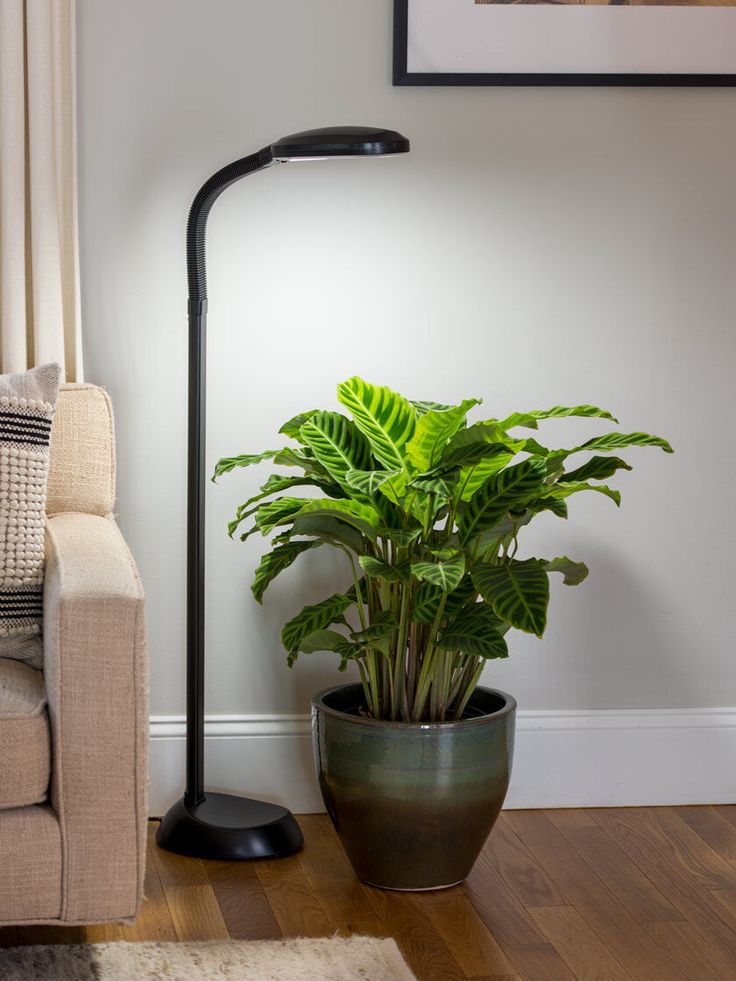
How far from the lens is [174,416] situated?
2.45 meters

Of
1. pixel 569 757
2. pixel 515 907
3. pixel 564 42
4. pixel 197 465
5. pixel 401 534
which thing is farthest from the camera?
pixel 569 757

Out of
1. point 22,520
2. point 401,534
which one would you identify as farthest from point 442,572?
point 22,520

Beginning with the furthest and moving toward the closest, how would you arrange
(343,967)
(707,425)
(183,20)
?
1. (707,425)
2. (183,20)
3. (343,967)

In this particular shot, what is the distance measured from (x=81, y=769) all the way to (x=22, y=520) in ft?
1.45

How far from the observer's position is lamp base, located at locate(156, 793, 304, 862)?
7.39 ft

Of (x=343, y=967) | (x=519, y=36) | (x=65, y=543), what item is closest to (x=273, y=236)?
(x=519, y=36)

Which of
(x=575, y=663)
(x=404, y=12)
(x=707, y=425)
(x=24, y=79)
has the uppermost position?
(x=404, y=12)

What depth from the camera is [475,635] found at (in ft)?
6.55

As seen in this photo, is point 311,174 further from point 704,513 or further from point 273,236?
point 704,513

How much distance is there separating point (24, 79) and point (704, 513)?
160cm

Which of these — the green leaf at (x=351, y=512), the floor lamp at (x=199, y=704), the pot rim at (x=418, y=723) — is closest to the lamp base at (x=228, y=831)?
the floor lamp at (x=199, y=704)

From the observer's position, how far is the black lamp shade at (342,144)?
187cm

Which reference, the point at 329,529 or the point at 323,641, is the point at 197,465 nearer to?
the point at 329,529

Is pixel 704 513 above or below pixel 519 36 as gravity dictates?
below
